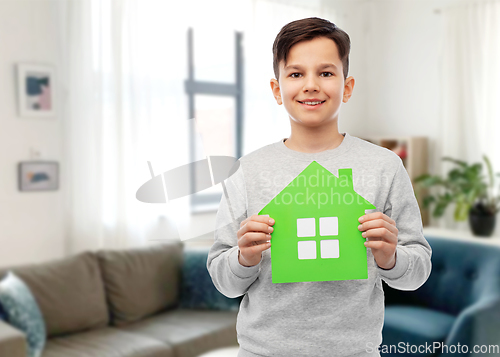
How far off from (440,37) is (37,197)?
10.2ft

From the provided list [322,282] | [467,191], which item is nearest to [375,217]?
[322,282]

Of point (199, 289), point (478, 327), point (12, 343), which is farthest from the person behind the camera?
point (199, 289)

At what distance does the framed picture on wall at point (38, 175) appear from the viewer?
2.54 metres

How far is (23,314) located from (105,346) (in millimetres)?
397

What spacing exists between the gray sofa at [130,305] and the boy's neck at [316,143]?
173cm

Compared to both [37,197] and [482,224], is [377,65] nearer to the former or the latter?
[482,224]

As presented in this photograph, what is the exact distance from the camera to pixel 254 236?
609 millimetres

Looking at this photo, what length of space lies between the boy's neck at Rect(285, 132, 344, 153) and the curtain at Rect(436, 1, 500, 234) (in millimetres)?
3008

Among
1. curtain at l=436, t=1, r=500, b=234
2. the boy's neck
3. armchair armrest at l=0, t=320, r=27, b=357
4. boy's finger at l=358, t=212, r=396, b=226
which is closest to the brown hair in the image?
the boy's neck

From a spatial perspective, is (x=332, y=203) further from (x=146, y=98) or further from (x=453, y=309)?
(x=146, y=98)

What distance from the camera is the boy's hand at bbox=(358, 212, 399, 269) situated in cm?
60

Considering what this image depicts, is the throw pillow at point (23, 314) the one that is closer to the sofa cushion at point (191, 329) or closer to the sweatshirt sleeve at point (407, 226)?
the sofa cushion at point (191, 329)

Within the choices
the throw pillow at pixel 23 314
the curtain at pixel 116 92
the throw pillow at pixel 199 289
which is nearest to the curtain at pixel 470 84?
the curtain at pixel 116 92

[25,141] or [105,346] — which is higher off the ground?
[25,141]
